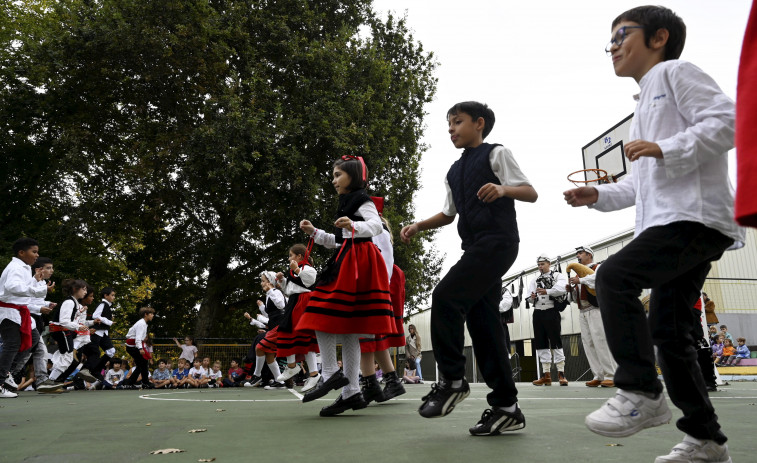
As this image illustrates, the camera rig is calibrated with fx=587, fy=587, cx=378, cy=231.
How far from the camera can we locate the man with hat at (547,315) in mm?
10273

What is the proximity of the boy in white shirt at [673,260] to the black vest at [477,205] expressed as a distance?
97cm

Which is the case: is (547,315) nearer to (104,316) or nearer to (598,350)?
(598,350)

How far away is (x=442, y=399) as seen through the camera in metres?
3.19

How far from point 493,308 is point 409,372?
14085mm

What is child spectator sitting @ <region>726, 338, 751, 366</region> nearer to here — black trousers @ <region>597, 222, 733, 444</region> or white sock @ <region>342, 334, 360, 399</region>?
white sock @ <region>342, 334, 360, 399</region>

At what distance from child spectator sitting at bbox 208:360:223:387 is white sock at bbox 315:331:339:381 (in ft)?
36.2

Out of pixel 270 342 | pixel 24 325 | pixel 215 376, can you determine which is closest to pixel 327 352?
pixel 270 342

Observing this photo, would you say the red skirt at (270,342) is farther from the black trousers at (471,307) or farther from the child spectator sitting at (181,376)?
the black trousers at (471,307)

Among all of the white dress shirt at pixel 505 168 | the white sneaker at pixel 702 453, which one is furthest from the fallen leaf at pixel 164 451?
the white dress shirt at pixel 505 168

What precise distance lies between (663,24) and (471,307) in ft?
5.64

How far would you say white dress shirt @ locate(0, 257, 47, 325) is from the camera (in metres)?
7.95

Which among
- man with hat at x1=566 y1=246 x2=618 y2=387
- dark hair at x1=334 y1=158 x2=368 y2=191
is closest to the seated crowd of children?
man with hat at x1=566 y1=246 x2=618 y2=387

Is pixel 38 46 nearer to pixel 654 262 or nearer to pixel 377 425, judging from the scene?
pixel 377 425

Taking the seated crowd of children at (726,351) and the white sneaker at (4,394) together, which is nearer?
the white sneaker at (4,394)
